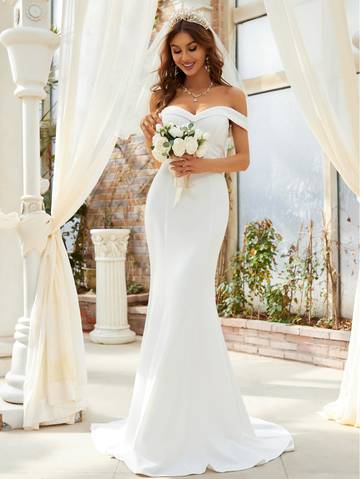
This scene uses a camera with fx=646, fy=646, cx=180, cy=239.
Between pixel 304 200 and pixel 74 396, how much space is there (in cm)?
328

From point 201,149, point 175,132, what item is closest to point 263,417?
point 201,149

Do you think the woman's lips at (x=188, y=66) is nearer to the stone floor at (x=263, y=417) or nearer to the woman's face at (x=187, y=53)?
the woman's face at (x=187, y=53)

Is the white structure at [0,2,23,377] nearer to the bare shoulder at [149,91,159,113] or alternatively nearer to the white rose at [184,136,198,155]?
the bare shoulder at [149,91,159,113]

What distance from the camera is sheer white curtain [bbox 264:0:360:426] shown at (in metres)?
3.25

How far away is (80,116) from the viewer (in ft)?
11.6

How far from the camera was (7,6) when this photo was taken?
503 cm

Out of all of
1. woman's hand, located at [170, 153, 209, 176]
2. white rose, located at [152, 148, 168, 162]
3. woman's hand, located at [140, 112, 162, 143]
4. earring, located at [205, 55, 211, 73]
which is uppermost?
earring, located at [205, 55, 211, 73]

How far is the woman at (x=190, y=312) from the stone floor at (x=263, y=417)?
0.09 m

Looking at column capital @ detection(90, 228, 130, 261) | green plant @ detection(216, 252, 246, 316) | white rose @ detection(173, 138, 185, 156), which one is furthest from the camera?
column capital @ detection(90, 228, 130, 261)

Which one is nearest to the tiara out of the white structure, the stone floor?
the stone floor

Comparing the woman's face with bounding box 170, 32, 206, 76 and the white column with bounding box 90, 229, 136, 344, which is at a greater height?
the woman's face with bounding box 170, 32, 206, 76

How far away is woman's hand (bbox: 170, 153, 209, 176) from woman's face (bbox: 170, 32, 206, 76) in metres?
0.45

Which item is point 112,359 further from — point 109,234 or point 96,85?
point 96,85

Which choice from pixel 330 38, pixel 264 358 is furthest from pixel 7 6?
pixel 264 358
